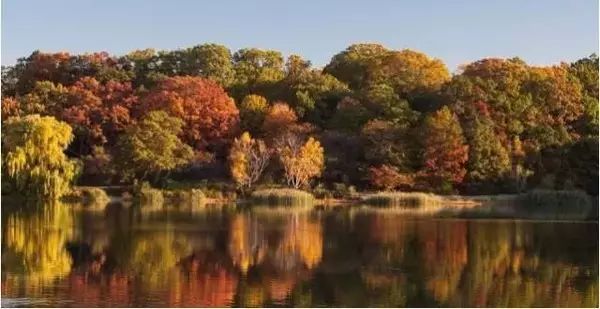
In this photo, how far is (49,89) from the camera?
3497cm

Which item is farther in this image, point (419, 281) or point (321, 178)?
point (321, 178)

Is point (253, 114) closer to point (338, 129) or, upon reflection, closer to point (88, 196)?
point (338, 129)

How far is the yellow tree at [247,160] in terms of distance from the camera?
31.0m

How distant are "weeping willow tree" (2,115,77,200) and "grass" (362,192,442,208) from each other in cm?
1002

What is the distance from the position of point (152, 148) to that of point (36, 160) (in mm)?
5181

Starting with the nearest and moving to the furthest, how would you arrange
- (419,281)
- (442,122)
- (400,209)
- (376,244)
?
(419,281) < (376,244) < (400,209) < (442,122)

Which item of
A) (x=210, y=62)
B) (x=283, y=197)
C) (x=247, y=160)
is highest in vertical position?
(x=210, y=62)

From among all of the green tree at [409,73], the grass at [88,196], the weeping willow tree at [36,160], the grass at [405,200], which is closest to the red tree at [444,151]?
the grass at [405,200]

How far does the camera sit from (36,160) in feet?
88.4

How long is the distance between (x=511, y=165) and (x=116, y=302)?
23871 mm

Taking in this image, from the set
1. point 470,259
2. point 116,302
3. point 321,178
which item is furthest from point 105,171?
point 116,302

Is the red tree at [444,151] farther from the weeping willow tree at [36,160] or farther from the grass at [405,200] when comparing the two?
the weeping willow tree at [36,160]

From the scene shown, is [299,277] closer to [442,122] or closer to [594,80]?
[442,122]

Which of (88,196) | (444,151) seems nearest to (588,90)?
(444,151)
